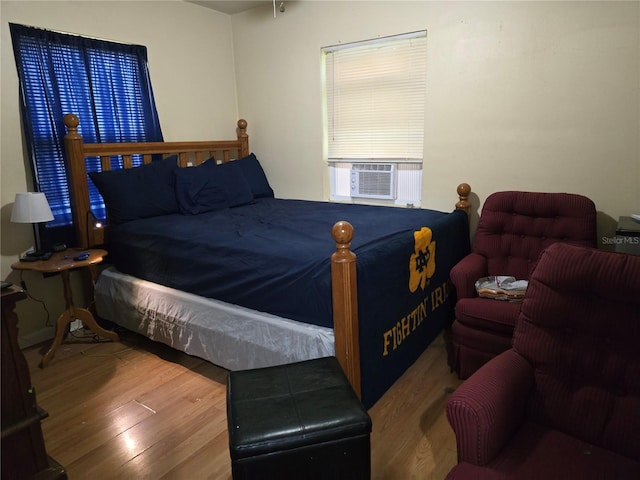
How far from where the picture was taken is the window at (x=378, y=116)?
3061 millimetres

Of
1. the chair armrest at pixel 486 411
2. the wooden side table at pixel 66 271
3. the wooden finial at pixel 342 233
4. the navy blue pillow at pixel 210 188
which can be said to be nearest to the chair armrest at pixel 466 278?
the wooden finial at pixel 342 233

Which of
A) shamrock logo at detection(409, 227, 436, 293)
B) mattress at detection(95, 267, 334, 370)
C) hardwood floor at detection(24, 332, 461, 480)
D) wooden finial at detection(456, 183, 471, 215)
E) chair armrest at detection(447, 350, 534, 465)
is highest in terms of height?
wooden finial at detection(456, 183, 471, 215)

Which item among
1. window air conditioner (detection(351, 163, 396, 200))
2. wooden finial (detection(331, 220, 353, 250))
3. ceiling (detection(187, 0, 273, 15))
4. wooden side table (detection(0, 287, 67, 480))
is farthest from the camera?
ceiling (detection(187, 0, 273, 15))

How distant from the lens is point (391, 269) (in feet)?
6.61

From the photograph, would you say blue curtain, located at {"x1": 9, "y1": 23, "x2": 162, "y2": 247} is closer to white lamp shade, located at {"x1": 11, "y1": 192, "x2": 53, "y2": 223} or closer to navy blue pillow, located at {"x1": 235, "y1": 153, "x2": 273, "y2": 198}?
white lamp shade, located at {"x1": 11, "y1": 192, "x2": 53, "y2": 223}

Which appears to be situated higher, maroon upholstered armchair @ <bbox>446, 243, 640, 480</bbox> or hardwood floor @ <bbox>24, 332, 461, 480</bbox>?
maroon upholstered armchair @ <bbox>446, 243, 640, 480</bbox>

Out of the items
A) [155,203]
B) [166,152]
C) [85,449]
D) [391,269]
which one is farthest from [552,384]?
[166,152]

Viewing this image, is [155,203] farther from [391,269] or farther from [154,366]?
[391,269]

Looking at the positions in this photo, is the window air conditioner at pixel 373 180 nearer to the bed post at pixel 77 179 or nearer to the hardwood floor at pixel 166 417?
the hardwood floor at pixel 166 417

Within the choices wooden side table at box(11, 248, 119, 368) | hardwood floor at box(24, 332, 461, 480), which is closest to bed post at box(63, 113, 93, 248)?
wooden side table at box(11, 248, 119, 368)

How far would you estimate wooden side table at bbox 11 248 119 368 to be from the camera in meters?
2.41

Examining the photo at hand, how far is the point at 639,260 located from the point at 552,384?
456 millimetres

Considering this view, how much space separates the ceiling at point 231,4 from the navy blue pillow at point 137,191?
1.45 meters

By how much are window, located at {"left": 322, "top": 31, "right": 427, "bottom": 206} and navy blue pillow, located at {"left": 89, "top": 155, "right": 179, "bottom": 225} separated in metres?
1.34
